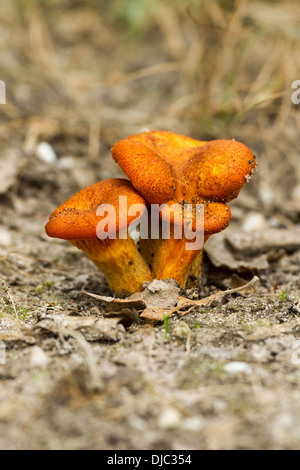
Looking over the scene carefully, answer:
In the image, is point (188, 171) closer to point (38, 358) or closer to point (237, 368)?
point (237, 368)

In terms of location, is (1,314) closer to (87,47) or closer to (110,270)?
(110,270)

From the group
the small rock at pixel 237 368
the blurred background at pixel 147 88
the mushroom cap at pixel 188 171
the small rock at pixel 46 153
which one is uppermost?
the blurred background at pixel 147 88

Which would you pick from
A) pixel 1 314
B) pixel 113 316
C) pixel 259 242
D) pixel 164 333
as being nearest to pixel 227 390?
pixel 164 333

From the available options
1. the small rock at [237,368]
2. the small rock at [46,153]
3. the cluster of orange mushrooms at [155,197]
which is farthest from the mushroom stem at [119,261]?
the small rock at [46,153]

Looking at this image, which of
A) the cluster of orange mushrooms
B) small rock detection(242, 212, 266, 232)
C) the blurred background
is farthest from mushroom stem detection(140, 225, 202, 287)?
the blurred background

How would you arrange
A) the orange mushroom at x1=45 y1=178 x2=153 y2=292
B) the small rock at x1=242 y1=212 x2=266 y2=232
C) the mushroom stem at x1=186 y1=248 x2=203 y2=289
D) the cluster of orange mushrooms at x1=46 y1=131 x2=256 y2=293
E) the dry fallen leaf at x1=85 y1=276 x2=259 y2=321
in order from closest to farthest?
the orange mushroom at x1=45 y1=178 x2=153 y2=292, the cluster of orange mushrooms at x1=46 y1=131 x2=256 y2=293, the dry fallen leaf at x1=85 y1=276 x2=259 y2=321, the mushroom stem at x1=186 y1=248 x2=203 y2=289, the small rock at x1=242 y1=212 x2=266 y2=232

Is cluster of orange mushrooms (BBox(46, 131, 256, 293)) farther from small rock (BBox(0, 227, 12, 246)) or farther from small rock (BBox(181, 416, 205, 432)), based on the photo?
small rock (BBox(0, 227, 12, 246))

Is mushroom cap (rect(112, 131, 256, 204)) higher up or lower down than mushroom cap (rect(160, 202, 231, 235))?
higher up

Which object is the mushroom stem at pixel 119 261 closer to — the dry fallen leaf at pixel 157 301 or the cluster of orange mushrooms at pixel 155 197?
the cluster of orange mushrooms at pixel 155 197

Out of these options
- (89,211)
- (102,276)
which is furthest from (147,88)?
(89,211)
